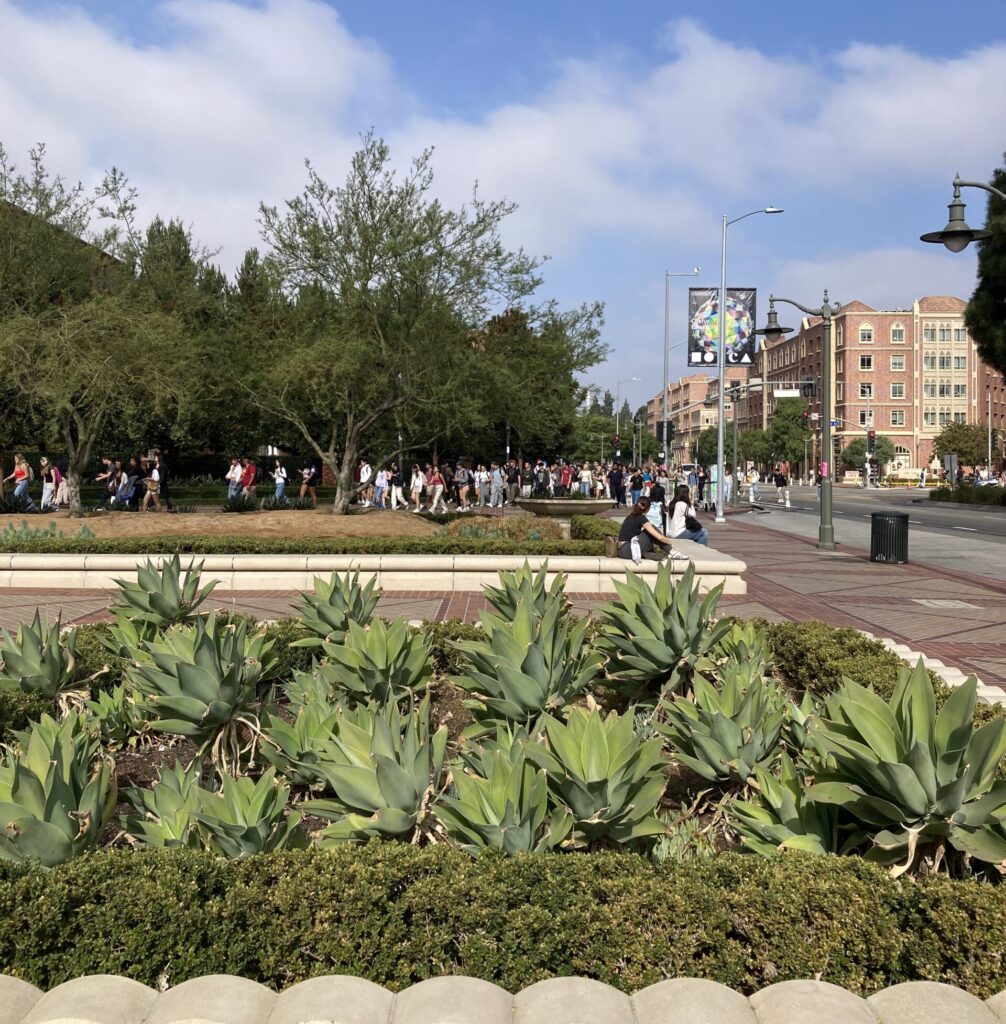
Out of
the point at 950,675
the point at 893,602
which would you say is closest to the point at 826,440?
the point at 893,602

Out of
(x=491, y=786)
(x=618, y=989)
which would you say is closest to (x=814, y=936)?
(x=618, y=989)

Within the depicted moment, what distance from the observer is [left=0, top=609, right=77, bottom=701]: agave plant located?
4.88m

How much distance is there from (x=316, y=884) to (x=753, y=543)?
20137 mm

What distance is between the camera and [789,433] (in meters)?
112

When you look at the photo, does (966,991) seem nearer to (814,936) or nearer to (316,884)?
(814,936)

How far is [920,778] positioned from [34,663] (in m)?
4.17

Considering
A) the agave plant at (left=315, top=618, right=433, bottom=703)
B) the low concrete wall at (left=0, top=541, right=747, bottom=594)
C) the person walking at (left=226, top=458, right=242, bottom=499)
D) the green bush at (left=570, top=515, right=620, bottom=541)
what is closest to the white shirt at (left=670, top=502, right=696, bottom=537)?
the green bush at (left=570, top=515, right=620, bottom=541)

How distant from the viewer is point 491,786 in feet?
9.62

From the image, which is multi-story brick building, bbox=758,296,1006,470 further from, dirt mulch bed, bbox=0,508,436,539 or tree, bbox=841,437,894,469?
dirt mulch bed, bbox=0,508,436,539

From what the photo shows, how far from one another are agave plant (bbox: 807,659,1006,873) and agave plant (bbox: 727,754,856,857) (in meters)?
0.07

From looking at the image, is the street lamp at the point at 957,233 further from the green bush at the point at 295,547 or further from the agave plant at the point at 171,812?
the agave plant at the point at 171,812

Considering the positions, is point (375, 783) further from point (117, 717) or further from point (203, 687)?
point (117, 717)

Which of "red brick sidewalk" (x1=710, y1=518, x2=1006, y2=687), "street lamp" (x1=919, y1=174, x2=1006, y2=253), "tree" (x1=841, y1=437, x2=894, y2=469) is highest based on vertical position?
"street lamp" (x1=919, y1=174, x2=1006, y2=253)

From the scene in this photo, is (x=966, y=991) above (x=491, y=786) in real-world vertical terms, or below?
below
